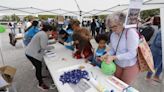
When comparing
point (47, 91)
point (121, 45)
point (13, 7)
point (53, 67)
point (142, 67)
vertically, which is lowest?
Answer: point (47, 91)

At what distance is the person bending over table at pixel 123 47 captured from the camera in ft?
5.49

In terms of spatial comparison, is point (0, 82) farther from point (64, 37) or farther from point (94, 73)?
point (64, 37)

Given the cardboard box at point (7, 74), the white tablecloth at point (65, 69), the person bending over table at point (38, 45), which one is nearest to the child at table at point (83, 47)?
the white tablecloth at point (65, 69)

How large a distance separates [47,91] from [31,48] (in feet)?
2.91

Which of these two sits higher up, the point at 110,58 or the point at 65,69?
the point at 110,58

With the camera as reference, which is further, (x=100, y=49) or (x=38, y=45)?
(x=38, y=45)

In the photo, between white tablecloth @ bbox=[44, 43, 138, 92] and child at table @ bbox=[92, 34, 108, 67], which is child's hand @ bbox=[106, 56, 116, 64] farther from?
child at table @ bbox=[92, 34, 108, 67]

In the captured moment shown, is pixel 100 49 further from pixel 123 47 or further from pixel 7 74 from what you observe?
pixel 7 74

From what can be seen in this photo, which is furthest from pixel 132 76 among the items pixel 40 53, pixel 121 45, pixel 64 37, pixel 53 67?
pixel 64 37

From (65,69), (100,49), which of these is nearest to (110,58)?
(65,69)

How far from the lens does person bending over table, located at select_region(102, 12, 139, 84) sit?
1.67 meters

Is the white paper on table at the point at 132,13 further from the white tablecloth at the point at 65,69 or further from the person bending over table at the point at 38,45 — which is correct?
the person bending over table at the point at 38,45

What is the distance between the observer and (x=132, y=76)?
188 cm

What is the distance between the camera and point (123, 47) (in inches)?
68.9
